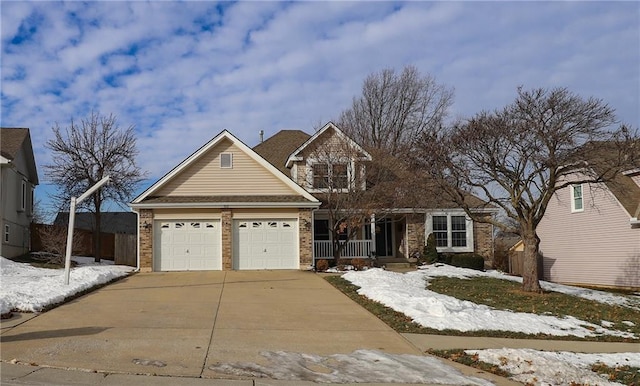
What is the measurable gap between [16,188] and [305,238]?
15710mm

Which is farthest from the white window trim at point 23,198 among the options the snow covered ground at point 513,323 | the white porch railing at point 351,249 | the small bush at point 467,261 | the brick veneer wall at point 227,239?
the small bush at point 467,261

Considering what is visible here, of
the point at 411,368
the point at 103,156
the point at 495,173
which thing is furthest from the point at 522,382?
the point at 103,156

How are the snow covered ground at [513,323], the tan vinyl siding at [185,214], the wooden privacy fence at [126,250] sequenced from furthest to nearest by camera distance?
the wooden privacy fence at [126,250] → the tan vinyl siding at [185,214] → the snow covered ground at [513,323]

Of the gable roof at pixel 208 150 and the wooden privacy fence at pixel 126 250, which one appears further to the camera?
the wooden privacy fence at pixel 126 250

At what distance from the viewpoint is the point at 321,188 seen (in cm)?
2556

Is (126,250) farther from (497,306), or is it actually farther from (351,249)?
(497,306)

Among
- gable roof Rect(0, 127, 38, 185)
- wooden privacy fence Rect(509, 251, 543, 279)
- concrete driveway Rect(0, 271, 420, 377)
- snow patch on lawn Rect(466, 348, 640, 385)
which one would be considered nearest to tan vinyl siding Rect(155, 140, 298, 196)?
concrete driveway Rect(0, 271, 420, 377)

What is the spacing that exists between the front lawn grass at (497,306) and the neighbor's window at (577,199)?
29.4 feet

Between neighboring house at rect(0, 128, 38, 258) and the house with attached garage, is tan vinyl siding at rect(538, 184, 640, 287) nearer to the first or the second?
the house with attached garage

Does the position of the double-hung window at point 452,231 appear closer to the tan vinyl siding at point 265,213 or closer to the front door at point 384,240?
the front door at point 384,240

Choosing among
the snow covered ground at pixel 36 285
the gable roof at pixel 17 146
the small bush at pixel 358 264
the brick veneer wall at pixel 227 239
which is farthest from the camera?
the gable roof at pixel 17 146

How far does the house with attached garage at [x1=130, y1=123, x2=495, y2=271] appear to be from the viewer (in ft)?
73.3

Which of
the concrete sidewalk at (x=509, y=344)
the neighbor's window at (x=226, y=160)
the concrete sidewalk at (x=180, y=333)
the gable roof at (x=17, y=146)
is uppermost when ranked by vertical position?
the gable roof at (x=17, y=146)

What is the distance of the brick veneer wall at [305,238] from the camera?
74.7ft
